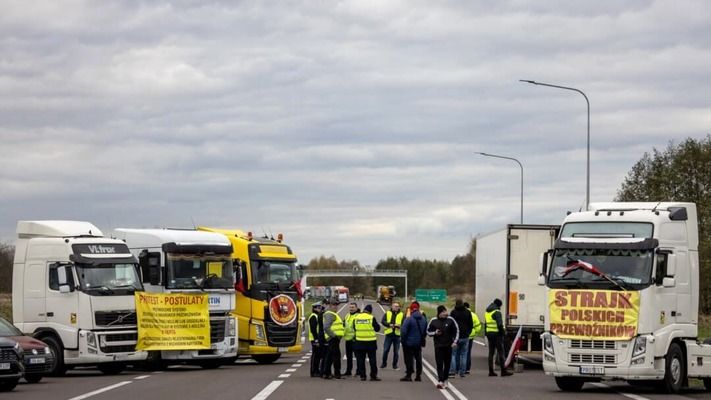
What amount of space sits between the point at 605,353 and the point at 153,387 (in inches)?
351

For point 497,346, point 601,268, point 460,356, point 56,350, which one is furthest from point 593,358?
point 56,350

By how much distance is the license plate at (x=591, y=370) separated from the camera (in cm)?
2344

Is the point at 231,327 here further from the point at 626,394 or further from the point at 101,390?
the point at 626,394

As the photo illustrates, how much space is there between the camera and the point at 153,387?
79.5 feet

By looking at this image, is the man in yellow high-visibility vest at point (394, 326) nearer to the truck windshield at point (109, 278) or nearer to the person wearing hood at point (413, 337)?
the person wearing hood at point (413, 337)

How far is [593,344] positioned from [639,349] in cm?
88

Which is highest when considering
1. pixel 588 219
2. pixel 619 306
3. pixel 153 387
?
pixel 588 219

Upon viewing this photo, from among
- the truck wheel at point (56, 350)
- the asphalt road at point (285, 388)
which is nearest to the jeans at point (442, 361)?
the asphalt road at point (285, 388)

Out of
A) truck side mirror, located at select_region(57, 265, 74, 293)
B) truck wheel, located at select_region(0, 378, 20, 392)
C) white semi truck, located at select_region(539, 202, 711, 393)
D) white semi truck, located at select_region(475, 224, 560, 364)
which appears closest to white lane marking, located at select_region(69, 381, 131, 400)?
truck wheel, located at select_region(0, 378, 20, 392)

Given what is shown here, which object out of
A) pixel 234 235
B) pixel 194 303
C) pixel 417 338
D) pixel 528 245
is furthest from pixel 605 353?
pixel 234 235

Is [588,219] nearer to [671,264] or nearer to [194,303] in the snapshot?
[671,264]

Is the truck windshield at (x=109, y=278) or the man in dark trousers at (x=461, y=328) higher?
the truck windshield at (x=109, y=278)

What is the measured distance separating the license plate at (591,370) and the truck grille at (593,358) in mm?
109

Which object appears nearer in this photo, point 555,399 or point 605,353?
point 555,399
